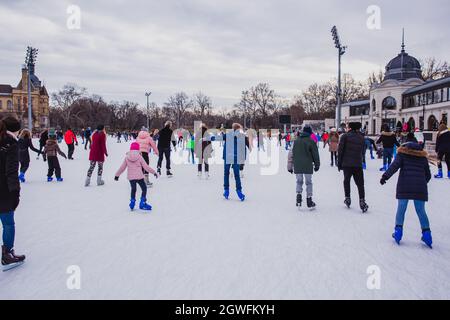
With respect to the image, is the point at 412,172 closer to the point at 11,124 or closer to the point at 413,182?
the point at 413,182

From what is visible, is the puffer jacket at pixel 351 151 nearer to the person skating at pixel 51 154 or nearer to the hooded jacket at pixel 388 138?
the hooded jacket at pixel 388 138

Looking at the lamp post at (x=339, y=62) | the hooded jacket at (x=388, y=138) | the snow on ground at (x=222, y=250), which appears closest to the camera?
the snow on ground at (x=222, y=250)

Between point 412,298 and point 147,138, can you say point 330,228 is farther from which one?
point 147,138

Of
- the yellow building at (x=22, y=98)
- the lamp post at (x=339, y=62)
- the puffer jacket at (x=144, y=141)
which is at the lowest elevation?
the puffer jacket at (x=144, y=141)

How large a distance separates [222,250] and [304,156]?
286 centimetres

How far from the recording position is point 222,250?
4285 mm

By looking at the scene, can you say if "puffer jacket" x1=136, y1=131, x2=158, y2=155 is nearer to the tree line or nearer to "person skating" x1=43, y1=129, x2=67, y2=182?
"person skating" x1=43, y1=129, x2=67, y2=182

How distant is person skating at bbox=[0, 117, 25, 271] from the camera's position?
371 cm

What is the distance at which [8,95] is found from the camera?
3406 inches

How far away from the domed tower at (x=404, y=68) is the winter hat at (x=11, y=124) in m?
56.6

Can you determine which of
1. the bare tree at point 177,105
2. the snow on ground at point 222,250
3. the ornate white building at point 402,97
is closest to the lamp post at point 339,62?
the snow on ground at point 222,250

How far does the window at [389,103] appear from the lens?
53.1 m

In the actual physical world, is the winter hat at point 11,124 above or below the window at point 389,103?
below

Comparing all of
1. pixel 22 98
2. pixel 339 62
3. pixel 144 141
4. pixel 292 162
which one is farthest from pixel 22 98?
→ pixel 292 162
